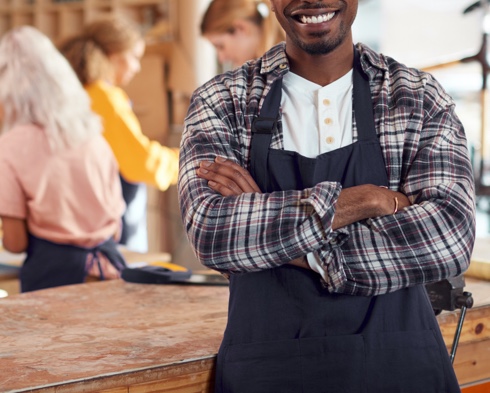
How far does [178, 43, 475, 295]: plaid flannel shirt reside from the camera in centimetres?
139

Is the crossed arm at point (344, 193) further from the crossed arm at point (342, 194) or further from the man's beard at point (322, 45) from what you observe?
the man's beard at point (322, 45)

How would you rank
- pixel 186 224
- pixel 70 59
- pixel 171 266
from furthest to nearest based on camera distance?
pixel 70 59
pixel 171 266
pixel 186 224

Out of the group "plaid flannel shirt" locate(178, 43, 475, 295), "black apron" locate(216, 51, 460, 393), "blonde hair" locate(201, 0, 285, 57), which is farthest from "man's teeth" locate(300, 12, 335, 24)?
"blonde hair" locate(201, 0, 285, 57)

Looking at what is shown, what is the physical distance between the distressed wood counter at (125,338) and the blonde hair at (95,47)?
2160mm

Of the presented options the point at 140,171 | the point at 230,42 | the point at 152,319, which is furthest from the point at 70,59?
the point at 152,319

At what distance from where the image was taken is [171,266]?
2285 millimetres

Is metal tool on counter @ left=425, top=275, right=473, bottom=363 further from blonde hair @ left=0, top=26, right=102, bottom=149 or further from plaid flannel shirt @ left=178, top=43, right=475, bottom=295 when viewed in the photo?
blonde hair @ left=0, top=26, right=102, bottom=149

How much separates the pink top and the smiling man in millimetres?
1560

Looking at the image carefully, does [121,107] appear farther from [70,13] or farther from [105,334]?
A: [70,13]

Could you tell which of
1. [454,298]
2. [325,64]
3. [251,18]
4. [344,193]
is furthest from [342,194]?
[251,18]

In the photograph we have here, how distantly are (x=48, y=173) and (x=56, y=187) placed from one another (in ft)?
0.21

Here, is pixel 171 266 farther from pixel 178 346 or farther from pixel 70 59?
pixel 70 59

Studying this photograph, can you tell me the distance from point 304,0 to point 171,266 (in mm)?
1015

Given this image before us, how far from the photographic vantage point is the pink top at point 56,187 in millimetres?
2998
